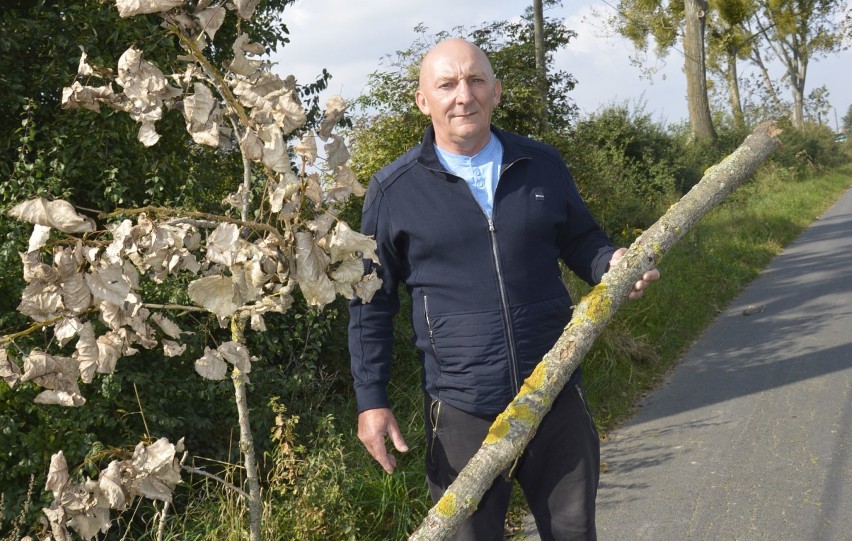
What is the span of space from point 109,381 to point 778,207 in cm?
1798

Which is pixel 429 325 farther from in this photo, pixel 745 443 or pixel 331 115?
pixel 745 443

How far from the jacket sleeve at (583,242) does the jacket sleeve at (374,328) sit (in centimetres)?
65

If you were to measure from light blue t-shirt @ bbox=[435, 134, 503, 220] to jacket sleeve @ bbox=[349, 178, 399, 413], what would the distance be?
0.88 feet

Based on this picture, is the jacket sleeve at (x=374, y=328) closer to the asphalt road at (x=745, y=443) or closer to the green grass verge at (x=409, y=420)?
the green grass verge at (x=409, y=420)

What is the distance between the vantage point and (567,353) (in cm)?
278

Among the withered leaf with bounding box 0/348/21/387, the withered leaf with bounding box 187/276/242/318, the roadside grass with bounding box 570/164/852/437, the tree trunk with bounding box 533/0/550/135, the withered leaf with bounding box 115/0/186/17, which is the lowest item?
the roadside grass with bounding box 570/164/852/437

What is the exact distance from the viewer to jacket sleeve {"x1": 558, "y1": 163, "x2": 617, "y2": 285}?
3.10 meters

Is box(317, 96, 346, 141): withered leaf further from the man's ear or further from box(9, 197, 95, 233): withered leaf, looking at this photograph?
the man's ear

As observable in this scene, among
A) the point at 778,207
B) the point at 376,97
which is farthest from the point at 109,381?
the point at 778,207

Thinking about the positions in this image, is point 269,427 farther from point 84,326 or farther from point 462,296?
point 84,326

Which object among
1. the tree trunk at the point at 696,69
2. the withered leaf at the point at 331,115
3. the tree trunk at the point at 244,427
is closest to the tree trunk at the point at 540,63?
the tree trunk at the point at 244,427

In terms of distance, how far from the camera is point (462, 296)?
2.89m

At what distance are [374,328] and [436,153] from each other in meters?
0.65

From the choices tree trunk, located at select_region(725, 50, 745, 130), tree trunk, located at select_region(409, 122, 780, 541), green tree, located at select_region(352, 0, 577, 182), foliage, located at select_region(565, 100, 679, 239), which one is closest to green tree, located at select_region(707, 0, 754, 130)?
tree trunk, located at select_region(725, 50, 745, 130)
